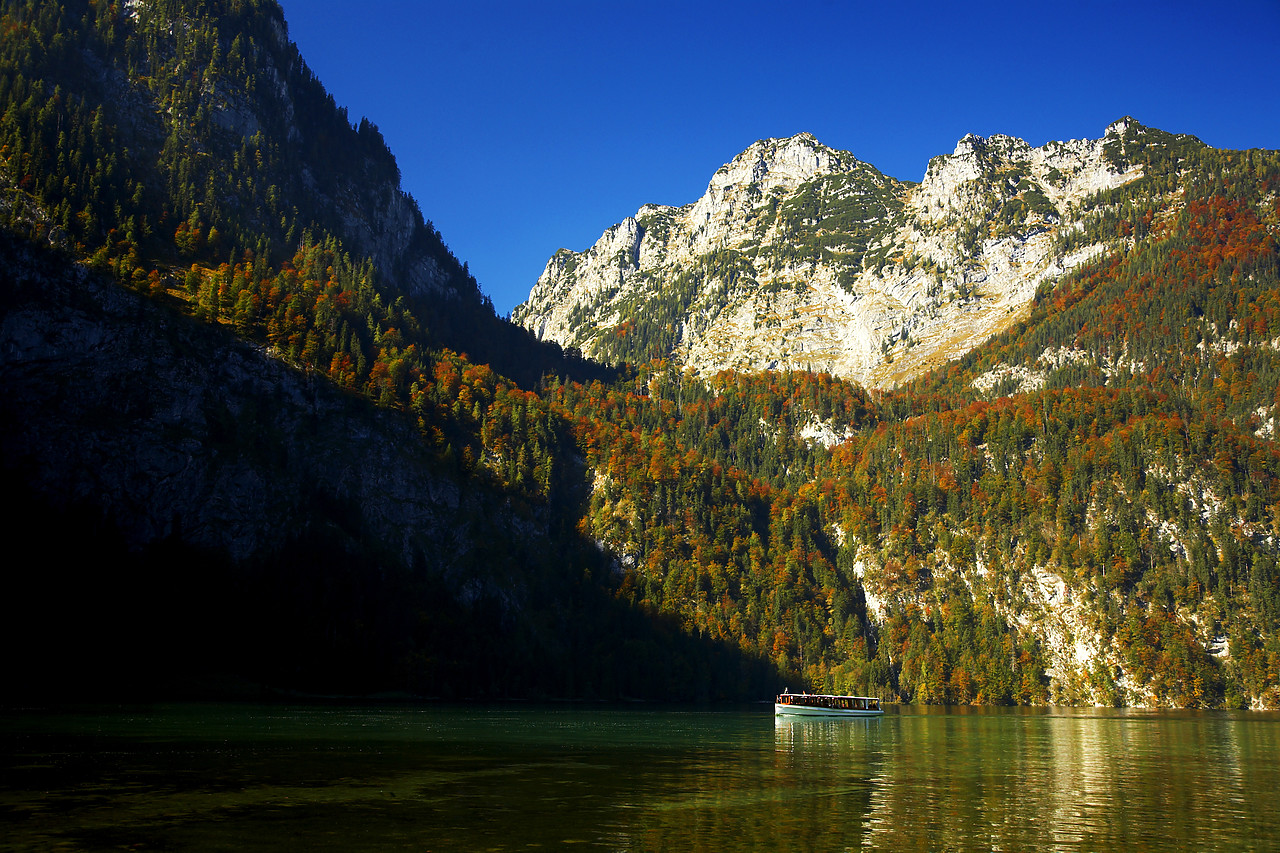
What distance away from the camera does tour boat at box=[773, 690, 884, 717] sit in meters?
146

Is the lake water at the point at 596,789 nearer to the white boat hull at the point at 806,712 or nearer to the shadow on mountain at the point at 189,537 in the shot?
the white boat hull at the point at 806,712

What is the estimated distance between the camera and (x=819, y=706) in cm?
15112

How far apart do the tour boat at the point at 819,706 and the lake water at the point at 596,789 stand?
163 feet

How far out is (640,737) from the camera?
93312 mm

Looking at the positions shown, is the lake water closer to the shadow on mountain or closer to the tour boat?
the tour boat

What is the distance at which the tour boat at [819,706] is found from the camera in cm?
14562

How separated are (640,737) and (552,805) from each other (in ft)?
167

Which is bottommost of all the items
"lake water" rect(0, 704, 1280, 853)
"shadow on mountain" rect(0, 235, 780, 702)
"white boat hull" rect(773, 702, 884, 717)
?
"white boat hull" rect(773, 702, 884, 717)

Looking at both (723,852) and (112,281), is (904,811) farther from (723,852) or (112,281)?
(112,281)

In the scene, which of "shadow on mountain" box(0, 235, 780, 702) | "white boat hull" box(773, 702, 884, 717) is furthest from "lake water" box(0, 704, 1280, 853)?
"shadow on mountain" box(0, 235, 780, 702)

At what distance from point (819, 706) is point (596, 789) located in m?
109

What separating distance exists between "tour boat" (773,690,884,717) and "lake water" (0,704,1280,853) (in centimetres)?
4979

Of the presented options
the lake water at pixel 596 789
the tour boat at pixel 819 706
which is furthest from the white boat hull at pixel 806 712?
the lake water at pixel 596 789

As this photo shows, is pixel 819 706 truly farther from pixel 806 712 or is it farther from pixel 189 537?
pixel 189 537
